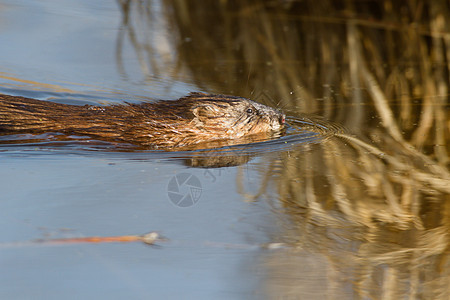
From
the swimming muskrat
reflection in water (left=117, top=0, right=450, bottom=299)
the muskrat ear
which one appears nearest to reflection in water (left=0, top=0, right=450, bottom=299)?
reflection in water (left=117, top=0, right=450, bottom=299)

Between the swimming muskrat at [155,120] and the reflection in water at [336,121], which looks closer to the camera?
the reflection in water at [336,121]

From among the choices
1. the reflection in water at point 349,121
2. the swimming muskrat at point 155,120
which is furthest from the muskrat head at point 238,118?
the reflection in water at point 349,121

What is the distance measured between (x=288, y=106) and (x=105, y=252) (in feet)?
8.95

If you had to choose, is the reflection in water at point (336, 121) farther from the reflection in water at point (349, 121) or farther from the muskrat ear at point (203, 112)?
the muskrat ear at point (203, 112)

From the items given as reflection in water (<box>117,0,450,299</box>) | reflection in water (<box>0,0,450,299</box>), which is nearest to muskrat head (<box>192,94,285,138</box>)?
reflection in water (<box>0,0,450,299</box>)

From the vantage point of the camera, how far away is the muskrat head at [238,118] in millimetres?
4695

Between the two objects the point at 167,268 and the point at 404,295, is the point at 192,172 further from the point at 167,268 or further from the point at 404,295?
the point at 404,295

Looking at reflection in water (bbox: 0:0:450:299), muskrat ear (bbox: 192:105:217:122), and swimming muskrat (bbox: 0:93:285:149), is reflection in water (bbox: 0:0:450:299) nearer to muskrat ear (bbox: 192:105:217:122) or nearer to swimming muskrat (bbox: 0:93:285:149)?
swimming muskrat (bbox: 0:93:285:149)

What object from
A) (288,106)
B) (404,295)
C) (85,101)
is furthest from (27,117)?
(404,295)

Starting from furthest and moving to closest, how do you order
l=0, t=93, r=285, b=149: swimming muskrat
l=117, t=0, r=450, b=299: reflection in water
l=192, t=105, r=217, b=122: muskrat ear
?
l=192, t=105, r=217, b=122: muskrat ear
l=0, t=93, r=285, b=149: swimming muskrat
l=117, t=0, r=450, b=299: reflection in water

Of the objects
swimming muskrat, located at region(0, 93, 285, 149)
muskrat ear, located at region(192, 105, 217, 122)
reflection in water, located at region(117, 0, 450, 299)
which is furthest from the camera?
muskrat ear, located at region(192, 105, 217, 122)

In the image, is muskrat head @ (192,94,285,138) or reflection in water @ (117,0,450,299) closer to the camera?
reflection in water @ (117,0,450,299)

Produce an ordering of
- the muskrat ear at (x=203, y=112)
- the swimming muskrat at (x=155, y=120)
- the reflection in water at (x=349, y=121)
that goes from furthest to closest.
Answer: the muskrat ear at (x=203, y=112)
the swimming muskrat at (x=155, y=120)
the reflection in water at (x=349, y=121)

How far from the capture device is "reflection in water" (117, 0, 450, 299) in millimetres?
2852
